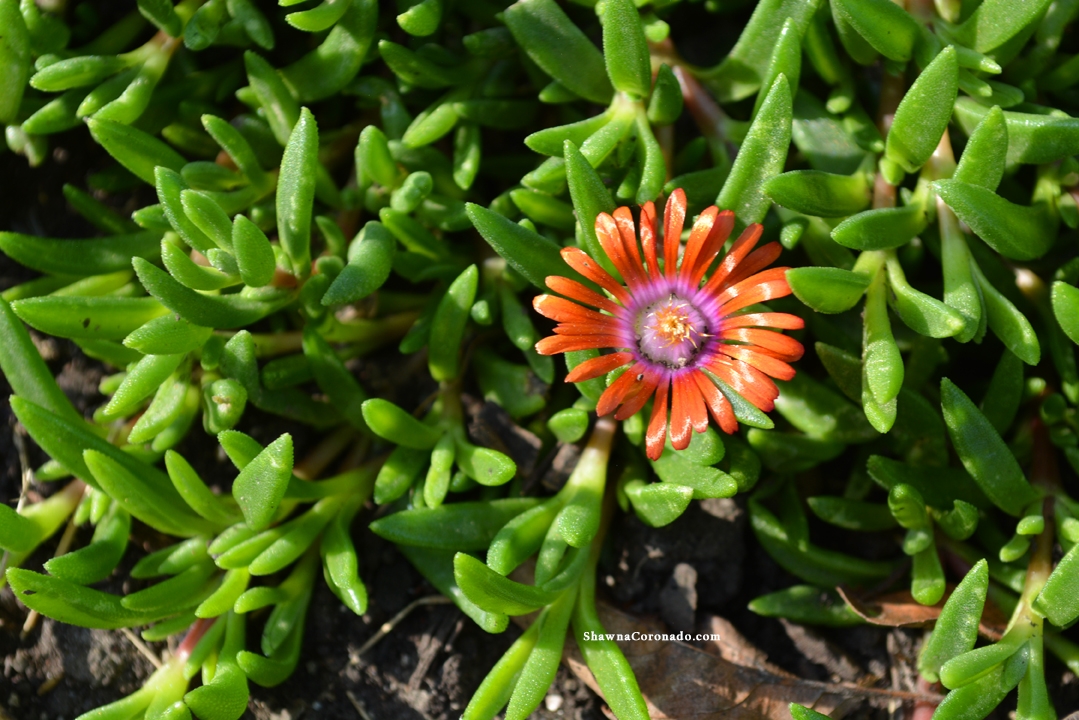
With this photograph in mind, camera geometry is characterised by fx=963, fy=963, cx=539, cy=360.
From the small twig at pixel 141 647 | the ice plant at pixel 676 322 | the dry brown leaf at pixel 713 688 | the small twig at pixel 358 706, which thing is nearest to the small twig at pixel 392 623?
the small twig at pixel 358 706

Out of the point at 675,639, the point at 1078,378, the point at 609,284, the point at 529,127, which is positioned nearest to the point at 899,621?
the point at 675,639

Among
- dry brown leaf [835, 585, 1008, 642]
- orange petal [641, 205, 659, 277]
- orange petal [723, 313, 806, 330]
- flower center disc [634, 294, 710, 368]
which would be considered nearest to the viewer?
orange petal [723, 313, 806, 330]

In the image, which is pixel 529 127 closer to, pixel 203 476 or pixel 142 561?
pixel 203 476

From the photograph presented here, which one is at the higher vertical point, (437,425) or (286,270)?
(286,270)

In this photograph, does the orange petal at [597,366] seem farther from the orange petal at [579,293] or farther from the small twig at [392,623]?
the small twig at [392,623]

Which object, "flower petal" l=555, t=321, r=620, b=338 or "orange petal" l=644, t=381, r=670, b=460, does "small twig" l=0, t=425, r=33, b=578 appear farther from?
"orange petal" l=644, t=381, r=670, b=460

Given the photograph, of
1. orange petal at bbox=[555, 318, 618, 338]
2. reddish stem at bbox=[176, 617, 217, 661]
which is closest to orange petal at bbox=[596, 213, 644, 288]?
orange petal at bbox=[555, 318, 618, 338]
